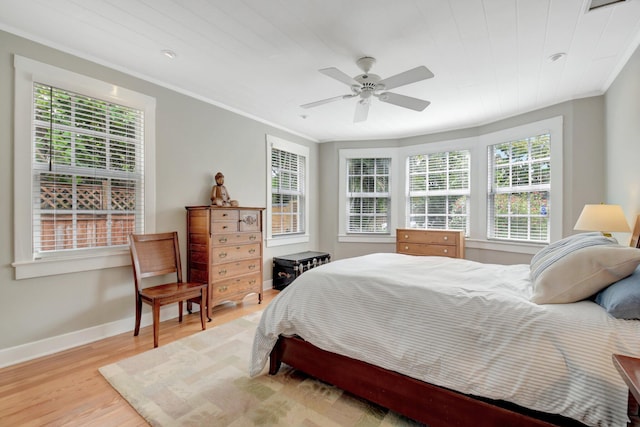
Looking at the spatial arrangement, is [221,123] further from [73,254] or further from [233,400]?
[233,400]

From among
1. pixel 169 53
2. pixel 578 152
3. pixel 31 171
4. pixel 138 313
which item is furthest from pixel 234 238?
pixel 578 152

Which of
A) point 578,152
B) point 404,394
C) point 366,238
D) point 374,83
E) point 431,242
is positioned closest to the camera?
point 404,394

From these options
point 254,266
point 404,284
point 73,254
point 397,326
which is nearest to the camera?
point 397,326

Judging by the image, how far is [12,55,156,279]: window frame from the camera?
2.37 metres

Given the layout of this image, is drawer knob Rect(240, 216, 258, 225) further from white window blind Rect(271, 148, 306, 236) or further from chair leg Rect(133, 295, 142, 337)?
chair leg Rect(133, 295, 142, 337)

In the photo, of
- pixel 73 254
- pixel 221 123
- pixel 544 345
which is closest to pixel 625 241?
pixel 544 345

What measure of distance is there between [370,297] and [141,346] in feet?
7.24

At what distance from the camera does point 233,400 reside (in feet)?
6.20

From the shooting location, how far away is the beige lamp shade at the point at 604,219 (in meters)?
2.47

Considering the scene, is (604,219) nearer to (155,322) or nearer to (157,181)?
(155,322)

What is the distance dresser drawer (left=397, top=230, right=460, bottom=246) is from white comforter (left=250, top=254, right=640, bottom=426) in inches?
89.1

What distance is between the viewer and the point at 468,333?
1.50m

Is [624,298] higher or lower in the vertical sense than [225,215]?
lower

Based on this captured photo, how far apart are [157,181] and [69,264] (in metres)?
1.10
